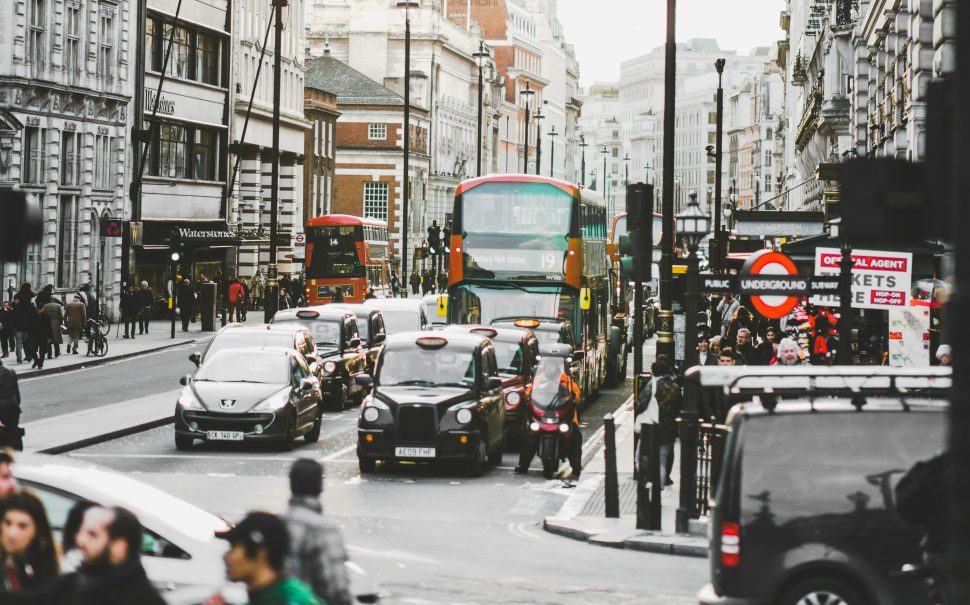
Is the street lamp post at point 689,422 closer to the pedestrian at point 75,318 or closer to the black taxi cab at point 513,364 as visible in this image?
the black taxi cab at point 513,364

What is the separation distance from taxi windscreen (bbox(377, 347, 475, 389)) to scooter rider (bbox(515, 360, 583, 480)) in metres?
0.93

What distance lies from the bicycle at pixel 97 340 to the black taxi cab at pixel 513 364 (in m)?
16.8

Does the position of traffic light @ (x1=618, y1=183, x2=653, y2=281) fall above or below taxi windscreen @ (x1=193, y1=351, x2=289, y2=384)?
above

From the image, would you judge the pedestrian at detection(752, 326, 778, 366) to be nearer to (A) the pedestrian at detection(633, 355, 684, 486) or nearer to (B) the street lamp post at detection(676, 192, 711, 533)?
(A) the pedestrian at detection(633, 355, 684, 486)

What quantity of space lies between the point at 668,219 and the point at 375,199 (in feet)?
289

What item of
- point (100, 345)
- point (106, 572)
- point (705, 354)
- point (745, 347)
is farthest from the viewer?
point (100, 345)

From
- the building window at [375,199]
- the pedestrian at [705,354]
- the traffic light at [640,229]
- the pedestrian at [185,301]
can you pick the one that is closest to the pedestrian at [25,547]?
the traffic light at [640,229]

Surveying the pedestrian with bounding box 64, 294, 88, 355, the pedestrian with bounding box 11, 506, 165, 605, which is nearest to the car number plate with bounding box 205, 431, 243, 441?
the pedestrian with bounding box 11, 506, 165, 605

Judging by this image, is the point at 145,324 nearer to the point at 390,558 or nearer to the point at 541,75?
the point at 390,558

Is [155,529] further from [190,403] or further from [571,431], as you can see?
[190,403]

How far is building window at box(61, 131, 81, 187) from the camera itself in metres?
49.0

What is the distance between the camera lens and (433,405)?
2044 cm

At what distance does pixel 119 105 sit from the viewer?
52.9 metres

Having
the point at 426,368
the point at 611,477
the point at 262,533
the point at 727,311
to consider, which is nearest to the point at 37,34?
the point at 727,311
